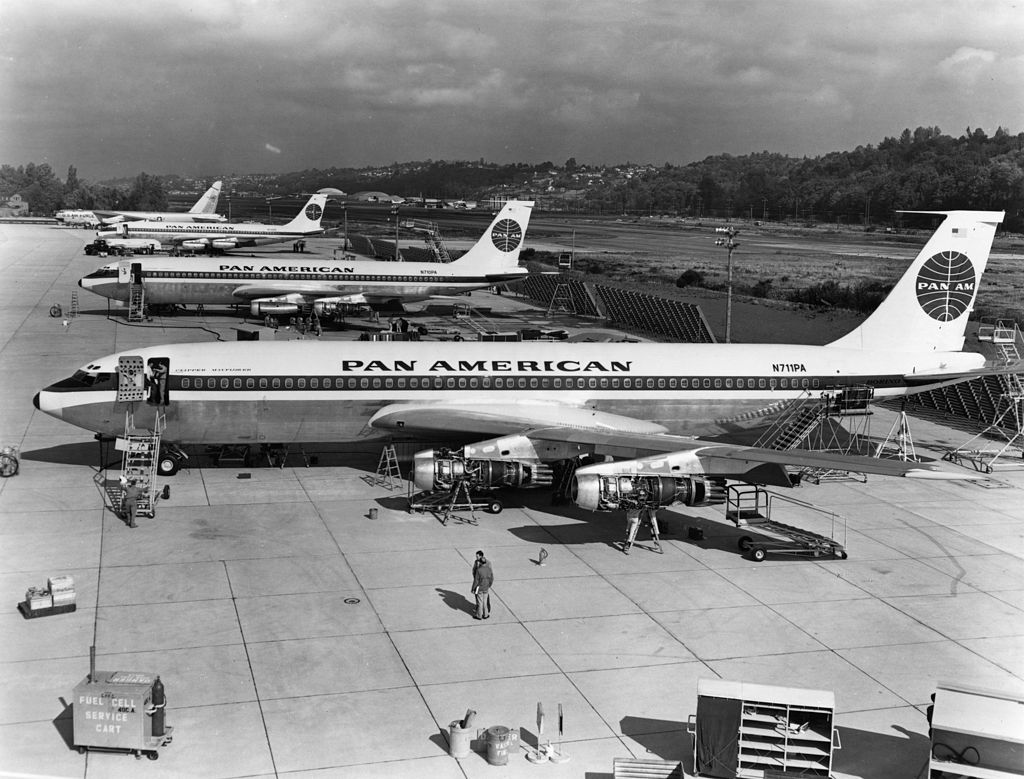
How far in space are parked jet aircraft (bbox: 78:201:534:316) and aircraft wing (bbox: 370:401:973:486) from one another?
38.0m

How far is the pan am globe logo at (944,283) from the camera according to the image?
36.7 m

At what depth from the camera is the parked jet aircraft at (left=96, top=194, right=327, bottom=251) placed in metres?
125

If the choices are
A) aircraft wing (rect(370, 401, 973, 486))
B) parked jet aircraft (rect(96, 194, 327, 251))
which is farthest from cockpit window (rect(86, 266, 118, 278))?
parked jet aircraft (rect(96, 194, 327, 251))

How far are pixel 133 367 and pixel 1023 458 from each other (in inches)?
1278

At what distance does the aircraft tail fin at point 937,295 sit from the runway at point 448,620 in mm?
5774

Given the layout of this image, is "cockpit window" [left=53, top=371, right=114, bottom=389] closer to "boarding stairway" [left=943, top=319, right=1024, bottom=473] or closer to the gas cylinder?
the gas cylinder

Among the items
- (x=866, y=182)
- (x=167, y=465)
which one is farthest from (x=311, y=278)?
(x=866, y=182)

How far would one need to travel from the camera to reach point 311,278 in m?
70.2

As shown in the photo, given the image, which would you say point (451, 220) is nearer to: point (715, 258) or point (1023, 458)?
point (715, 258)

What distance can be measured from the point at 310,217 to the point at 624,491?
11432 cm

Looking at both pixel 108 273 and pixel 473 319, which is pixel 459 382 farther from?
pixel 108 273

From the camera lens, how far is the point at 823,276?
8519cm

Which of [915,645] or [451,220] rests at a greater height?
[451,220]

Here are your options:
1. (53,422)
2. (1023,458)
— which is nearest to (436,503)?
(53,422)
